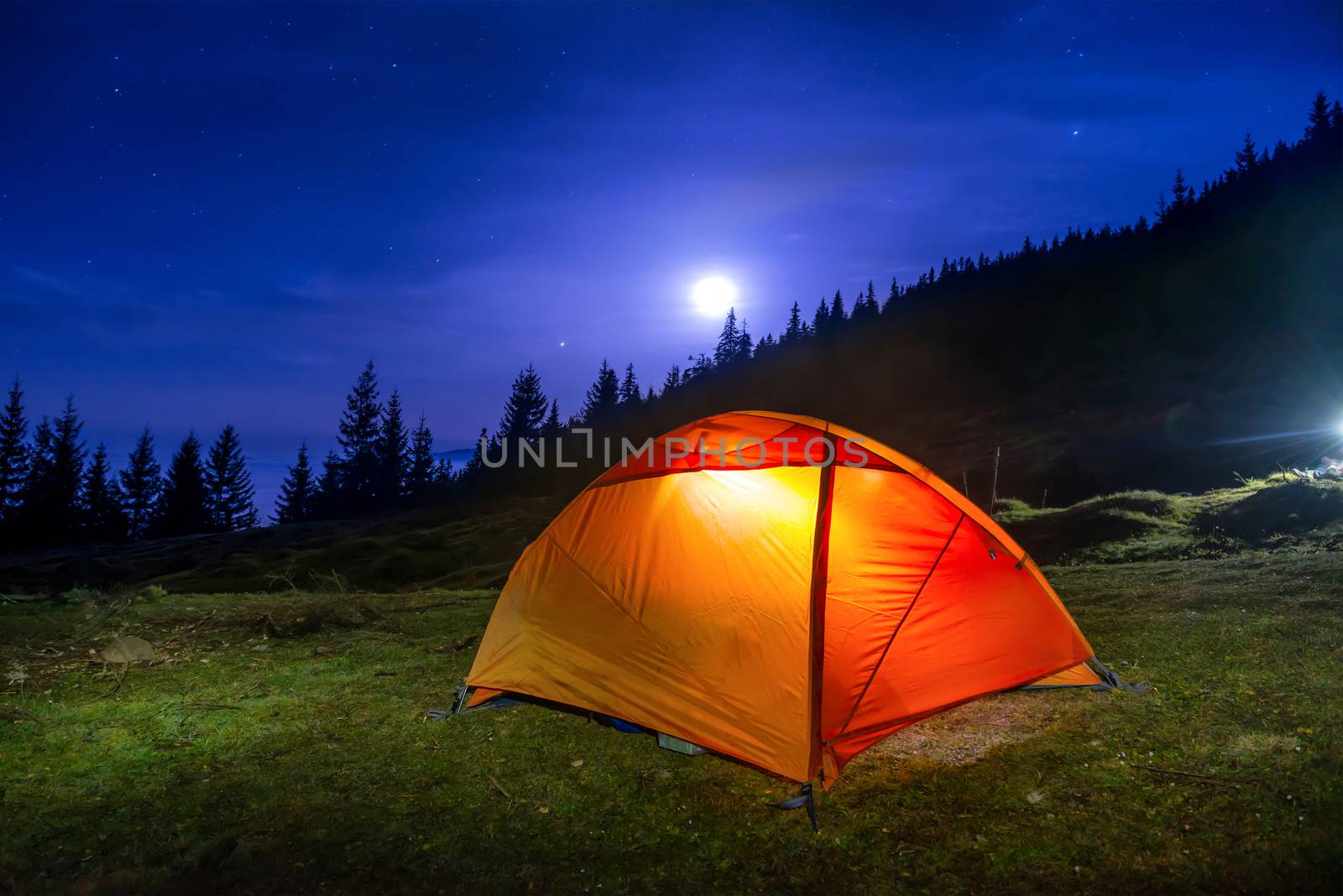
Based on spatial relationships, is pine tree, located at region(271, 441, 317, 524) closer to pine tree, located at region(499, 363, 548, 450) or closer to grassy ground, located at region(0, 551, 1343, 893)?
pine tree, located at region(499, 363, 548, 450)

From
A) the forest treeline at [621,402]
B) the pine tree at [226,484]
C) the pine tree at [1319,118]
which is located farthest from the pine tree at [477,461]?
the pine tree at [1319,118]

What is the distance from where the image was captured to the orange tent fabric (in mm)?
4906

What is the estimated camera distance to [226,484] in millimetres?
65625

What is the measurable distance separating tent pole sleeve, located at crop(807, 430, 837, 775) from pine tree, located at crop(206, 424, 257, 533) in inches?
2917

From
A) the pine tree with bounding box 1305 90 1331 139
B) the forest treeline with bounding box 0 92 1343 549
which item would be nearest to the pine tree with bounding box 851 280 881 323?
the forest treeline with bounding box 0 92 1343 549

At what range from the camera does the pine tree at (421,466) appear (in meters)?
66.3

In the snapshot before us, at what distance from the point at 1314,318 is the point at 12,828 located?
249 ft

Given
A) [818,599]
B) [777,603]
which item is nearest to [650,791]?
[777,603]

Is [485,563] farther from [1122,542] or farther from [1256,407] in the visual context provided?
[1256,407]

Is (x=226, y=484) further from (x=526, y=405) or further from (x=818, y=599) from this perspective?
(x=818, y=599)

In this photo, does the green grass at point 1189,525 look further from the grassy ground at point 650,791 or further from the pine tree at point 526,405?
the pine tree at point 526,405

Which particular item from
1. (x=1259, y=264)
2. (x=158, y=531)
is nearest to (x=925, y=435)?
(x=1259, y=264)

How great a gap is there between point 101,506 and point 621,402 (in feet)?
176

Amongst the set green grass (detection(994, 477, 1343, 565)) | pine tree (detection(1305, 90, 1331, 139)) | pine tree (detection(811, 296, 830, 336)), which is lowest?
green grass (detection(994, 477, 1343, 565))
